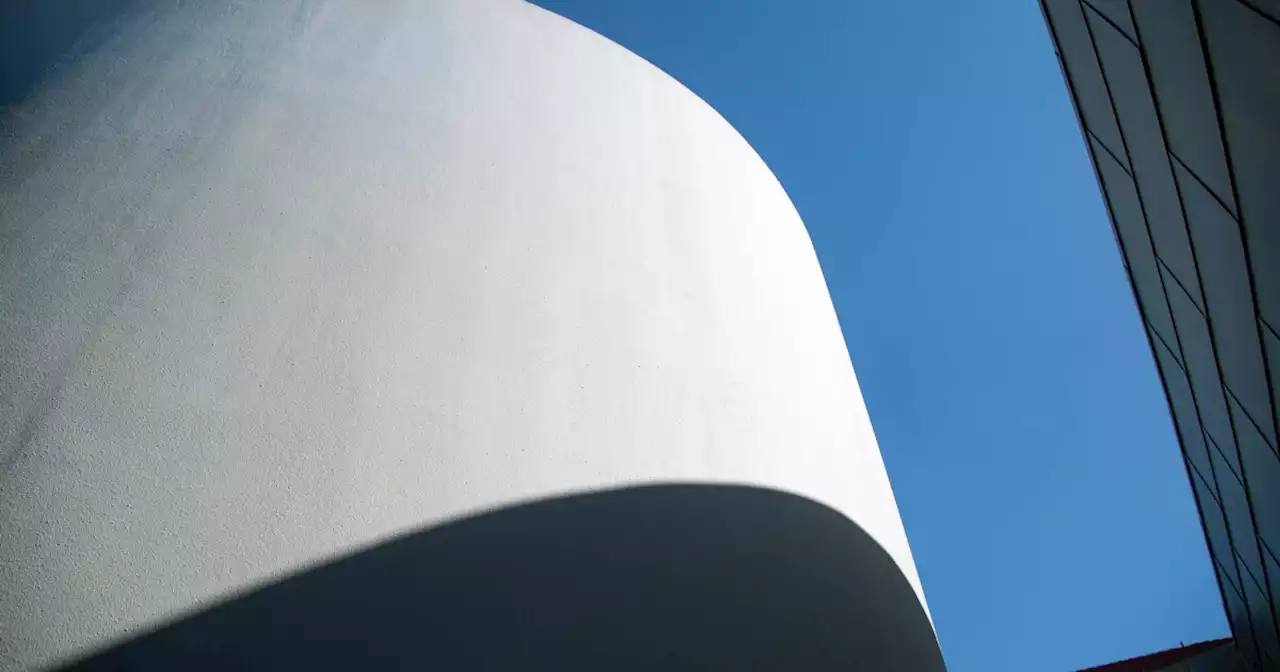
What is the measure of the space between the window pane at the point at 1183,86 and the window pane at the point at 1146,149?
0.83 feet

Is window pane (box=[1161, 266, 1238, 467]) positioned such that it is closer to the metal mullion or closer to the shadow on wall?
the metal mullion

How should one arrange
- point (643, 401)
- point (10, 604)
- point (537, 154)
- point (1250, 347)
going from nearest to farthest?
1. point (10, 604)
2. point (643, 401)
3. point (537, 154)
4. point (1250, 347)

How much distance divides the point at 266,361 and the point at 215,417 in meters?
0.35

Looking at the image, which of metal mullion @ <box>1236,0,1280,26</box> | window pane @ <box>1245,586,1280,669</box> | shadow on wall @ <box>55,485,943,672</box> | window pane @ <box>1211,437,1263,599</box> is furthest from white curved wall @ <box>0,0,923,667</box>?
window pane @ <box>1245,586,1280,669</box>

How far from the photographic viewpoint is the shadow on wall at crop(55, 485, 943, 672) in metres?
3.05

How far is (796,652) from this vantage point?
4.21 meters

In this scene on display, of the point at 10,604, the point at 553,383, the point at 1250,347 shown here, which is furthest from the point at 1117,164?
the point at 10,604

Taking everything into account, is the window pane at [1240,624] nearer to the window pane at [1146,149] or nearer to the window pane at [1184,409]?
the window pane at [1184,409]


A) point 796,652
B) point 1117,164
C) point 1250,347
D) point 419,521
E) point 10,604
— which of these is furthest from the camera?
point 1117,164

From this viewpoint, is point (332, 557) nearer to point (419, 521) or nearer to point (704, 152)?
point (419, 521)

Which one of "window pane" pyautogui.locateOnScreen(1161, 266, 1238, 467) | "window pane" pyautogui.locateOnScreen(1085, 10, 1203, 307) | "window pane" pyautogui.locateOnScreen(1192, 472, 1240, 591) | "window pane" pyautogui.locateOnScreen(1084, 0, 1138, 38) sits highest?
"window pane" pyautogui.locateOnScreen(1084, 0, 1138, 38)

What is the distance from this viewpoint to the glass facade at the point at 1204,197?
4316 millimetres

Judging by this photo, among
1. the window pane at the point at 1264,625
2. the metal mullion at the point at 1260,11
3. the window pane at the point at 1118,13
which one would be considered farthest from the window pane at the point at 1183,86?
the window pane at the point at 1264,625

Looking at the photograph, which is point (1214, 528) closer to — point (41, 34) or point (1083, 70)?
point (1083, 70)
